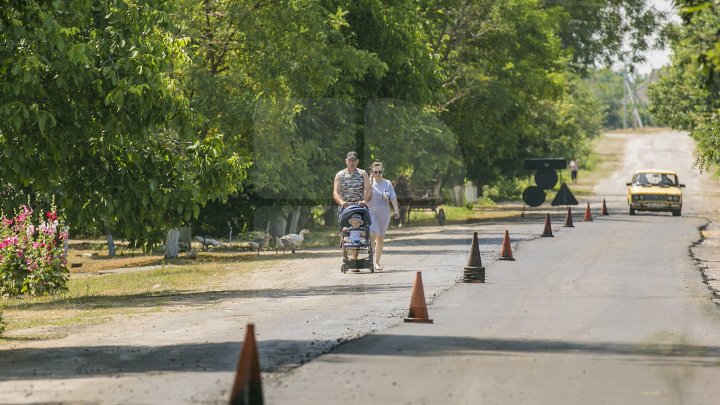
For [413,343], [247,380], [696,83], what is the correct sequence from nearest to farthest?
1. [247,380]
2. [413,343]
3. [696,83]

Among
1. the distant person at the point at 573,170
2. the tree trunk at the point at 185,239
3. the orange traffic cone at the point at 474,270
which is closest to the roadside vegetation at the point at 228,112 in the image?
the tree trunk at the point at 185,239

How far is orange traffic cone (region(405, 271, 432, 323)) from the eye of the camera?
16.1 metres

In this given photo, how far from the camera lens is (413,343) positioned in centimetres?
1401

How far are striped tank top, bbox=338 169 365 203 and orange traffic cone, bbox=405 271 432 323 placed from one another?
27.7ft

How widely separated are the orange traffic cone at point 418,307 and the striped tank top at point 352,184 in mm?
8452

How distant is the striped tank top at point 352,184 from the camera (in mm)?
24531

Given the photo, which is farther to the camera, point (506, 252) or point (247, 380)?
point (506, 252)

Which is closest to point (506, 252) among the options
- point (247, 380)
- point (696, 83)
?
point (696, 83)

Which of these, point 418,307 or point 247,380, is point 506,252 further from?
point 247,380

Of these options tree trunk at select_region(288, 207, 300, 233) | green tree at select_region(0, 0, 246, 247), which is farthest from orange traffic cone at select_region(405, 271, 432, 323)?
tree trunk at select_region(288, 207, 300, 233)

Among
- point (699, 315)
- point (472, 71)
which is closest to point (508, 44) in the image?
point (472, 71)

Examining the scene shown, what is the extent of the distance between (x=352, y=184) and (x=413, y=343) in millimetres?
10713

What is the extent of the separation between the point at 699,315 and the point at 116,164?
412 inches

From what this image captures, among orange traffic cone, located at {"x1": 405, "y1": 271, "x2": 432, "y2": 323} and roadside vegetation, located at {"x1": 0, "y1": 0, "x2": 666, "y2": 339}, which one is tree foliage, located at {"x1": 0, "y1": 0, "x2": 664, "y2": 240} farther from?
orange traffic cone, located at {"x1": 405, "y1": 271, "x2": 432, "y2": 323}
